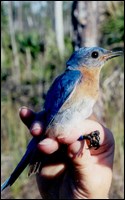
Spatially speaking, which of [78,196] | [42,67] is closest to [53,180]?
[78,196]

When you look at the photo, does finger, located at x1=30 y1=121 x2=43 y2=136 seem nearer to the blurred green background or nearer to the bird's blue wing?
the bird's blue wing

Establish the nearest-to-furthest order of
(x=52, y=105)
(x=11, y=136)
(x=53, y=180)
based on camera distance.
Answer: (x=52, y=105) → (x=53, y=180) → (x=11, y=136)

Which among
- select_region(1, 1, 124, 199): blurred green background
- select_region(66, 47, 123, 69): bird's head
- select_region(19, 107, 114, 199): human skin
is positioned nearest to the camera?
select_region(19, 107, 114, 199): human skin

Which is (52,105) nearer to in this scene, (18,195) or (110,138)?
(110,138)

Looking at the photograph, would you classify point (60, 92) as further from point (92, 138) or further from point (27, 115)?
point (92, 138)

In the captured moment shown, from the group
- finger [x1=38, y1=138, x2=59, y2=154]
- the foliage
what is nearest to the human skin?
finger [x1=38, y1=138, x2=59, y2=154]

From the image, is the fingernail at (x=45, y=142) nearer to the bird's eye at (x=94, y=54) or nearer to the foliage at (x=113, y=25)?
the bird's eye at (x=94, y=54)
